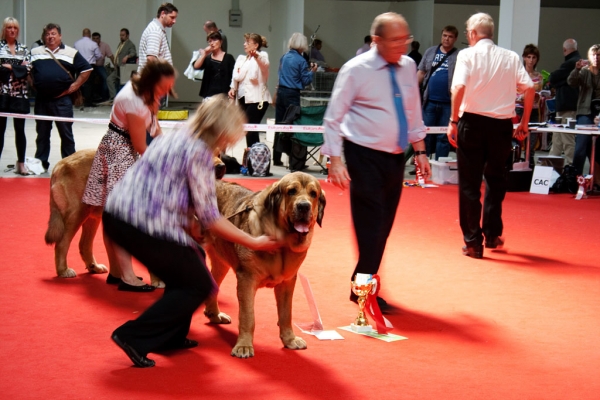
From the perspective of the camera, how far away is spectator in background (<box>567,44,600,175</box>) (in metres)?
10.1

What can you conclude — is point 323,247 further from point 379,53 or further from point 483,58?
point 379,53

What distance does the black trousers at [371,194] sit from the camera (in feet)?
15.1

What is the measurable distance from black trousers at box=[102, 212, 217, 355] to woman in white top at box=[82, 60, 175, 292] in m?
1.37

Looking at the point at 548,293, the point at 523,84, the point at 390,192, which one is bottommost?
the point at 548,293

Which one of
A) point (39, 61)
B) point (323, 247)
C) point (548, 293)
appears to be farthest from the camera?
point (39, 61)

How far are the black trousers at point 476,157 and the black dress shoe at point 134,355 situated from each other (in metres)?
3.32

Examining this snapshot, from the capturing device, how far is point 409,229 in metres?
7.43

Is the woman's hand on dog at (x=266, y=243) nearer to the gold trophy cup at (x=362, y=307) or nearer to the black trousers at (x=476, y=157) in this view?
the gold trophy cup at (x=362, y=307)

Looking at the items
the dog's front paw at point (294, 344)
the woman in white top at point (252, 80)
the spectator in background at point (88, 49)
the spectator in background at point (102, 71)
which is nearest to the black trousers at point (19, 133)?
the woman in white top at point (252, 80)

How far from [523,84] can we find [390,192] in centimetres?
229

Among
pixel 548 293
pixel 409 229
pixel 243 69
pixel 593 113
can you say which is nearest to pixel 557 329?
pixel 548 293

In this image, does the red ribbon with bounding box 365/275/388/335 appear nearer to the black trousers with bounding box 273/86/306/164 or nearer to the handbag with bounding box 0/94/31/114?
the handbag with bounding box 0/94/31/114

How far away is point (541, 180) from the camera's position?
9.81 m

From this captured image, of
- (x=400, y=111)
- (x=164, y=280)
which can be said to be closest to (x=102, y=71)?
(x=400, y=111)
